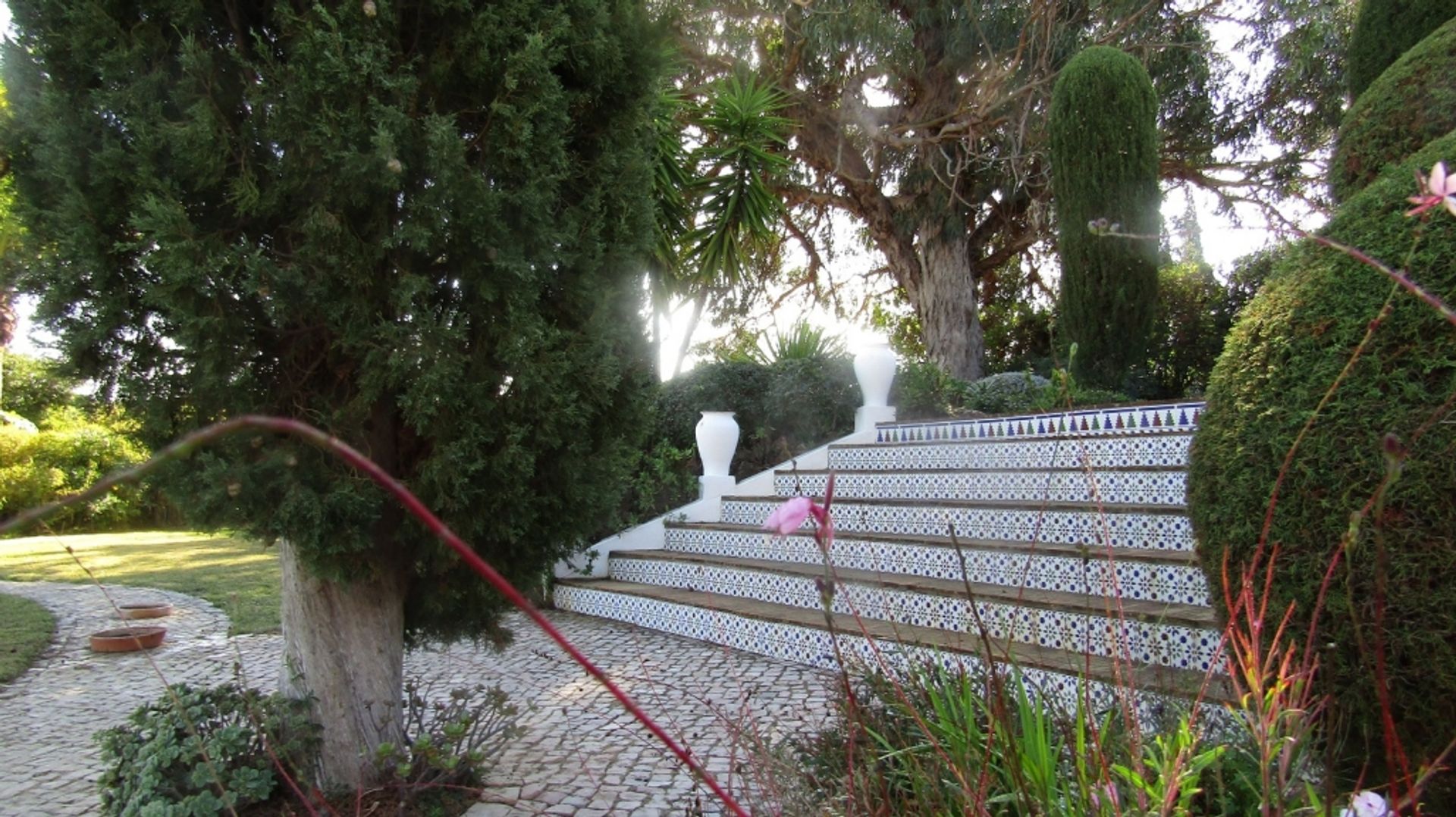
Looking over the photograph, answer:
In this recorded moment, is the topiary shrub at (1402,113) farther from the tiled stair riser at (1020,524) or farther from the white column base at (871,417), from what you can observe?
the white column base at (871,417)

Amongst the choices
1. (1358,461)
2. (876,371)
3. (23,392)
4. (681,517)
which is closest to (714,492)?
(681,517)

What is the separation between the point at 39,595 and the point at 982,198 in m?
11.3

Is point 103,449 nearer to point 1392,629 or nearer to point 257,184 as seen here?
point 257,184

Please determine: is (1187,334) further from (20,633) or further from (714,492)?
(20,633)

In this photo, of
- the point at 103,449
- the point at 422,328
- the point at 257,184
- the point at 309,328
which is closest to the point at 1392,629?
the point at 422,328

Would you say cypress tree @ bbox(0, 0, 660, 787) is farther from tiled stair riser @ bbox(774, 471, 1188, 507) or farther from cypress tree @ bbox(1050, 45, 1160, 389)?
cypress tree @ bbox(1050, 45, 1160, 389)

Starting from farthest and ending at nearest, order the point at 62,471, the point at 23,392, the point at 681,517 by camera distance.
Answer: the point at 23,392, the point at 62,471, the point at 681,517

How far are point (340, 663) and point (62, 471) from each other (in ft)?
49.1

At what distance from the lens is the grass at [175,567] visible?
6934 millimetres

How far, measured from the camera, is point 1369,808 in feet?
2.96

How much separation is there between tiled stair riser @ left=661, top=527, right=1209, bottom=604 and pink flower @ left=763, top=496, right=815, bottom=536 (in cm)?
178

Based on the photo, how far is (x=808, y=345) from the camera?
28.2 feet

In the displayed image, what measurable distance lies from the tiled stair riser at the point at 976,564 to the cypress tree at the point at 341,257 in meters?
1.32

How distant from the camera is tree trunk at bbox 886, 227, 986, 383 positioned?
1140 cm
